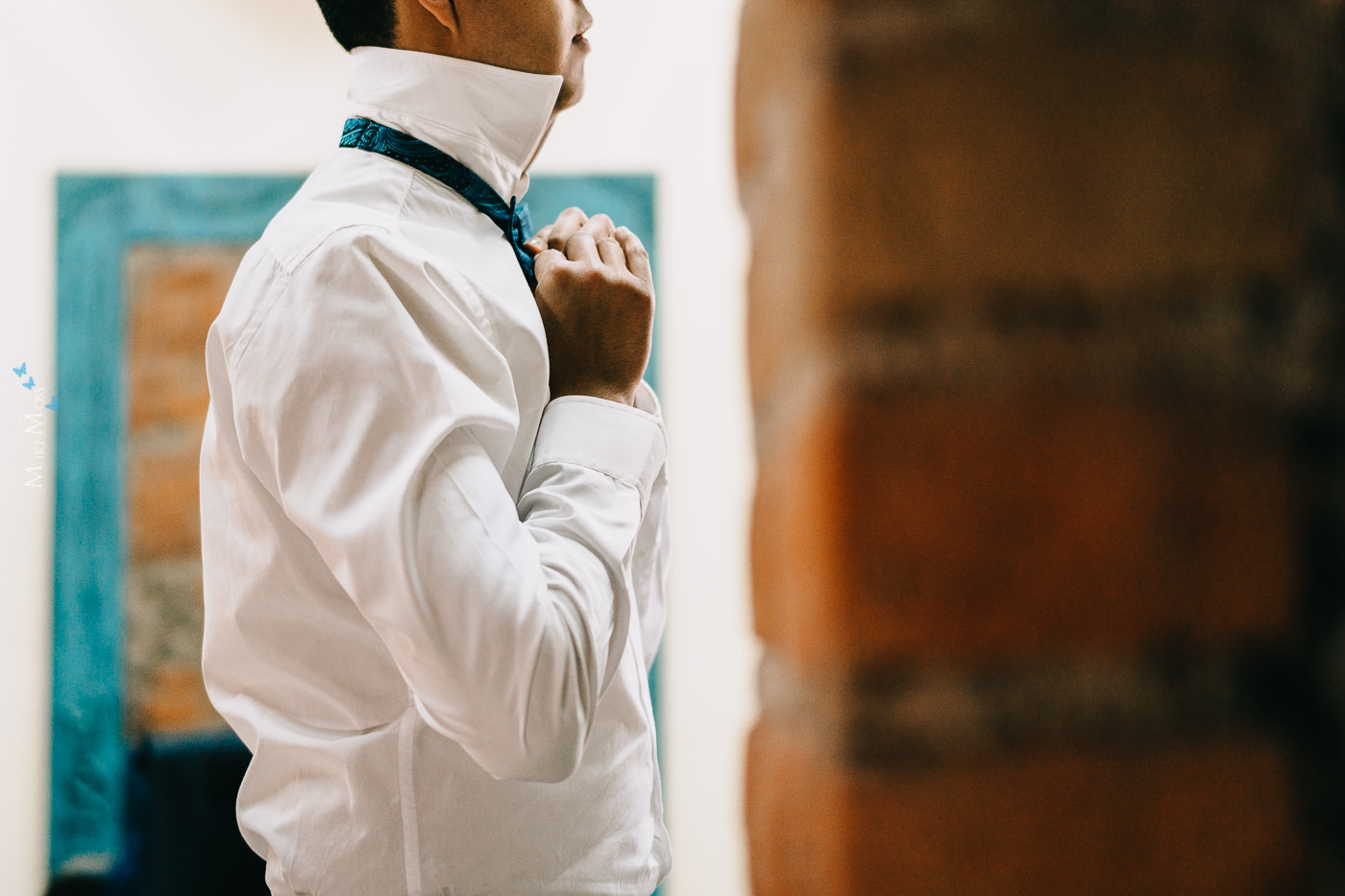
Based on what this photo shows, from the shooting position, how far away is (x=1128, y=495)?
206 millimetres

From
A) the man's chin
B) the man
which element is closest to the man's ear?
the man

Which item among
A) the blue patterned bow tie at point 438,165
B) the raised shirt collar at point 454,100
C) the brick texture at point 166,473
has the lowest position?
the brick texture at point 166,473

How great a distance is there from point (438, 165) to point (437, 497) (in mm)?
315

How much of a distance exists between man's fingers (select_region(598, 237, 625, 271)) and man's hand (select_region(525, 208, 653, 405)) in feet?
0.05

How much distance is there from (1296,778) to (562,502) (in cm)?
45

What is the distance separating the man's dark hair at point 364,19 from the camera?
28.5 inches

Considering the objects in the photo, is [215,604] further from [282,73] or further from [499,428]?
[282,73]

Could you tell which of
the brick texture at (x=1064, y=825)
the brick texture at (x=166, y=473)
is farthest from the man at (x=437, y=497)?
the brick texture at (x=166, y=473)

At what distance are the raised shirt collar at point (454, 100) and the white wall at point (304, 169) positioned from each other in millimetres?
1198

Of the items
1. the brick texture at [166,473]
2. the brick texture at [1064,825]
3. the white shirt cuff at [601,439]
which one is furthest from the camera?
the brick texture at [166,473]

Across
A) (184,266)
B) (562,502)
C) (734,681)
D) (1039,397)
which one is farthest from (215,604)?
(184,266)

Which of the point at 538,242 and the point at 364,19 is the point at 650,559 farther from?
the point at 364,19

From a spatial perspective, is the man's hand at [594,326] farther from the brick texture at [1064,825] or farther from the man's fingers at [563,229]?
the brick texture at [1064,825]

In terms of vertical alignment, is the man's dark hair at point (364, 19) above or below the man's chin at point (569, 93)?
above
